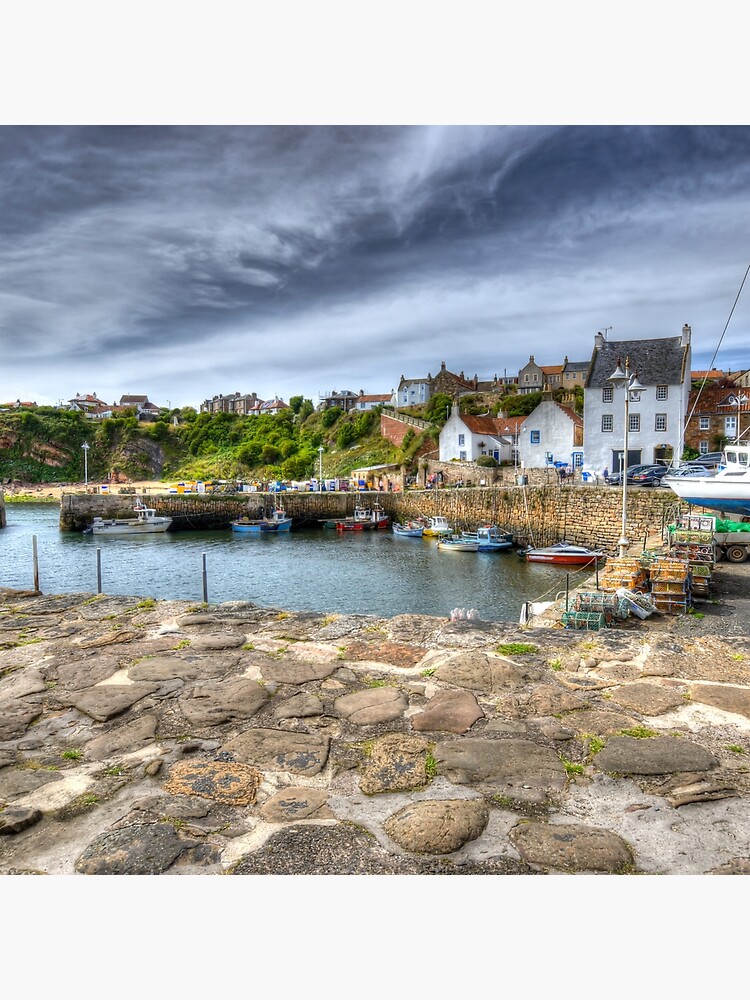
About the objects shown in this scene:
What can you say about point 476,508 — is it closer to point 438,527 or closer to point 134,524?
point 438,527

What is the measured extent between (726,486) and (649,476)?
11491mm

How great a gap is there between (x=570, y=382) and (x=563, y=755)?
5598cm

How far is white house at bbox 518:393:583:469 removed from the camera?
104 feet

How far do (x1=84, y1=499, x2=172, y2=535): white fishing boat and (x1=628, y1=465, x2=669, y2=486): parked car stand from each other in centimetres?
2675

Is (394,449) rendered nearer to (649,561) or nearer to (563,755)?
(649,561)

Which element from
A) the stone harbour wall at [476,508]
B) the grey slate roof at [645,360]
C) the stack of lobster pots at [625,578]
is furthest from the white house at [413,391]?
the stack of lobster pots at [625,578]

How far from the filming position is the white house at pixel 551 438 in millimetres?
31812

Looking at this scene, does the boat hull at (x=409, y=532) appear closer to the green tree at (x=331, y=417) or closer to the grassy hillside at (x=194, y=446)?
the grassy hillside at (x=194, y=446)

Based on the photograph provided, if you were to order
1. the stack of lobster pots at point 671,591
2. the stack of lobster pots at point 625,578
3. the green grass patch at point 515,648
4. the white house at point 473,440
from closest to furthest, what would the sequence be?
the green grass patch at point 515,648 < the stack of lobster pots at point 671,591 < the stack of lobster pots at point 625,578 < the white house at point 473,440

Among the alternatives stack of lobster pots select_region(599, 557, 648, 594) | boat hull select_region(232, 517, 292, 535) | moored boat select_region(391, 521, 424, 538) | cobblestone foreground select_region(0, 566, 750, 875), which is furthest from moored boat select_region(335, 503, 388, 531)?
cobblestone foreground select_region(0, 566, 750, 875)

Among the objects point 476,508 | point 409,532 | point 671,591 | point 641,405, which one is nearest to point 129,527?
point 409,532

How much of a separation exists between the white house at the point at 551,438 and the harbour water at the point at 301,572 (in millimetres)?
8966

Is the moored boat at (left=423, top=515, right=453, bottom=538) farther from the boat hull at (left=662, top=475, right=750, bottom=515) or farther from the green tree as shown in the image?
the green tree

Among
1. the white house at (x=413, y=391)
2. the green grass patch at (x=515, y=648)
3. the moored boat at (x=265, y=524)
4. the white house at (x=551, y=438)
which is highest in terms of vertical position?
the white house at (x=413, y=391)
